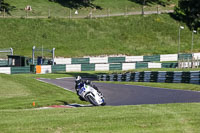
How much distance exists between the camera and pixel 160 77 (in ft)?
103

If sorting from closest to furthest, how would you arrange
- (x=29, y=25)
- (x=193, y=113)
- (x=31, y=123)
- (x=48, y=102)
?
(x=31, y=123) → (x=193, y=113) → (x=48, y=102) → (x=29, y=25)

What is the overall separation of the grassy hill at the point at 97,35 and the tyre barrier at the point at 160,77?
21463 mm

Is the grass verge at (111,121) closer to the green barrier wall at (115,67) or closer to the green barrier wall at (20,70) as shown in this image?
the green barrier wall at (20,70)

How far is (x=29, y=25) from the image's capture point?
205ft

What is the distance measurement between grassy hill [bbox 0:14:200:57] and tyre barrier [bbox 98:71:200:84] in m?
21.5

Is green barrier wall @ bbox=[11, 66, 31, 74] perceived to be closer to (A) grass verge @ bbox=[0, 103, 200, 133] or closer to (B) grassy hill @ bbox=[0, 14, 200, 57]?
(B) grassy hill @ bbox=[0, 14, 200, 57]

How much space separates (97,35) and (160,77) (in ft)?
112

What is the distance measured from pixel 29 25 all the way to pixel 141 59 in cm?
1862

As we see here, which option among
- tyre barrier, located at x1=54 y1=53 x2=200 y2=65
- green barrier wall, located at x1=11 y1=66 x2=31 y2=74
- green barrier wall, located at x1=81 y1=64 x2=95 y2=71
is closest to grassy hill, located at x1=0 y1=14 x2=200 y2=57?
tyre barrier, located at x1=54 y1=53 x2=200 y2=65

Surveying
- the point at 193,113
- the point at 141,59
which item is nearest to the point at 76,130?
the point at 193,113

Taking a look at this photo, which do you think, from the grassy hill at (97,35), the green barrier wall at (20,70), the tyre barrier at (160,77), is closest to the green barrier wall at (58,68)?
the green barrier wall at (20,70)

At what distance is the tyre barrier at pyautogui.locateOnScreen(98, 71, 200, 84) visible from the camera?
28141 mm

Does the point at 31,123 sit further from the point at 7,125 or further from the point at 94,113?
the point at 94,113

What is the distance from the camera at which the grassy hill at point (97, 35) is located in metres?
59.2
